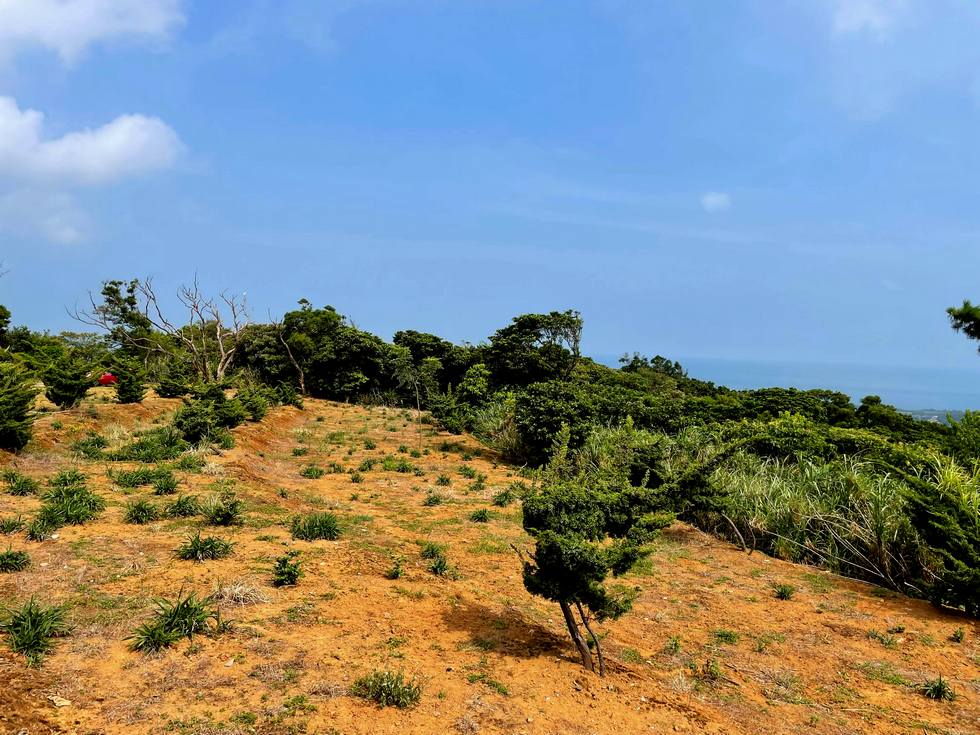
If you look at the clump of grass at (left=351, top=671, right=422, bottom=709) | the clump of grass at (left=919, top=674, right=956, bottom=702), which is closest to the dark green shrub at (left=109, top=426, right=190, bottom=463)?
the clump of grass at (left=351, top=671, right=422, bottom=709)

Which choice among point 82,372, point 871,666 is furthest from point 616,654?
→ point 82,372

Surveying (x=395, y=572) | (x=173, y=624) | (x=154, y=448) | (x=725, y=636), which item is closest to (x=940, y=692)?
(x=725, y=636)

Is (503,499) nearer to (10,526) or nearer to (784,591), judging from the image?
(784,591)

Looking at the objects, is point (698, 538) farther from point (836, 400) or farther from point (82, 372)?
point (82, 372)

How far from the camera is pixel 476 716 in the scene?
417 centimetres

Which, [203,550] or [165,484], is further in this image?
[165,484]

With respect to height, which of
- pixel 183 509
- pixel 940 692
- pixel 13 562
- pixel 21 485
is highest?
pixel 940 692

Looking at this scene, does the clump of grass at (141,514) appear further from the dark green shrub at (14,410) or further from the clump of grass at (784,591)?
the clump of grass at (784,591)

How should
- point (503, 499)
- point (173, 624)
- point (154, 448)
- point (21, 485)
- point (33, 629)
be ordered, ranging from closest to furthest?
point (33, 629) < point (173, 624) < point (21, 485) < point (503, 499) < point (154, 448)

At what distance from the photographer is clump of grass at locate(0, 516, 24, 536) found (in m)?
7.16

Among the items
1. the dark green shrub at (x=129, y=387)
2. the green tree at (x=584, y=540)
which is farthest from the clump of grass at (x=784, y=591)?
the dark green shrub at (x=129, y=387)

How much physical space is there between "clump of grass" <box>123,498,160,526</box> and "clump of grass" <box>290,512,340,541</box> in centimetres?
208

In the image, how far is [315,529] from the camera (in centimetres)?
822

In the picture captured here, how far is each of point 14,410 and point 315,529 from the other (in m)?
8.19
